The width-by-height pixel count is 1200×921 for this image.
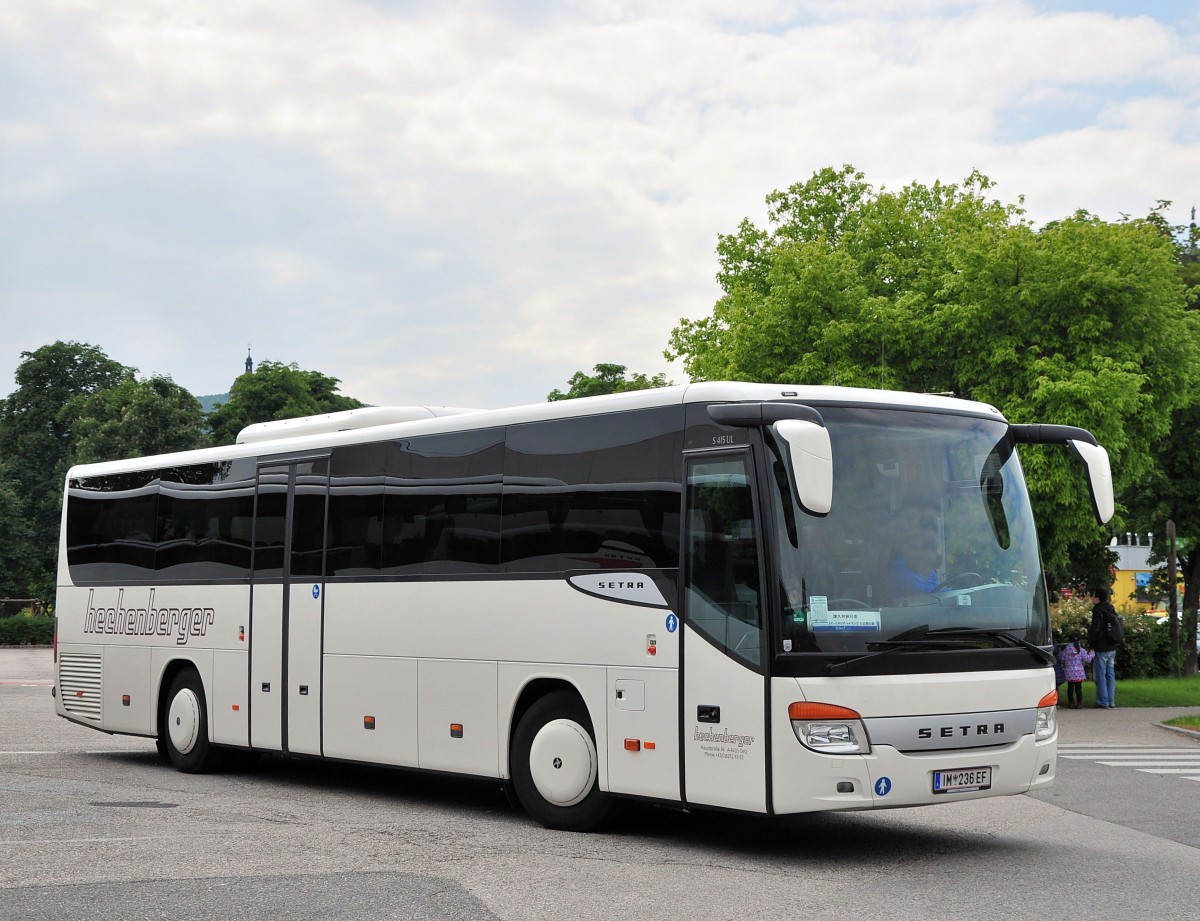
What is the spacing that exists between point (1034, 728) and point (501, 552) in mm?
4239

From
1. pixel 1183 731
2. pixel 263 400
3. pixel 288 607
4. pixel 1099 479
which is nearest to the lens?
pixel 1099 479

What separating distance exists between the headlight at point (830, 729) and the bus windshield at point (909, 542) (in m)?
0.38

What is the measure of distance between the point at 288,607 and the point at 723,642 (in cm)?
590

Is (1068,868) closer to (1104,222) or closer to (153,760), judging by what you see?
(153,760)

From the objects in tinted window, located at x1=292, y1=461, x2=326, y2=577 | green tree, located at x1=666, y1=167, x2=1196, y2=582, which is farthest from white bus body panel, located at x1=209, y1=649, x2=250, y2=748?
green tree, located at x1=666, y1=167, x2=1196, y2=582

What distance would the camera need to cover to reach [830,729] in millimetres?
9422

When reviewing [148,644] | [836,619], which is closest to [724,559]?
[836,619]

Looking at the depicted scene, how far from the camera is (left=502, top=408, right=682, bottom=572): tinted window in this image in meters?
10.6

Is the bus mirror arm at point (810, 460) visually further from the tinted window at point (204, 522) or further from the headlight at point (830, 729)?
the tinted window at point (204, 522)

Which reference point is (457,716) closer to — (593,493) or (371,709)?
(371,709)

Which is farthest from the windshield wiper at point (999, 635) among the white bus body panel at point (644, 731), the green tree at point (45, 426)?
the green tree at point (45, 426)

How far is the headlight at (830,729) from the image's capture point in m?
9.41

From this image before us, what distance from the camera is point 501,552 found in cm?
1191

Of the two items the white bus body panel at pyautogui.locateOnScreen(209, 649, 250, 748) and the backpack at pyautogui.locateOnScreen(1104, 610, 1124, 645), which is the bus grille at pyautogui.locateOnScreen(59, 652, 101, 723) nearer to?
the white bus body panel at pyautogui.locateOnScreen(209, 649, 250, 748)
